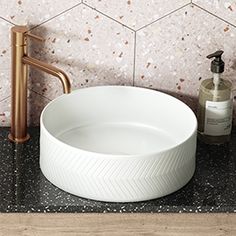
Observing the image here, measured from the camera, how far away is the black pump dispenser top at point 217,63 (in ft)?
5.74

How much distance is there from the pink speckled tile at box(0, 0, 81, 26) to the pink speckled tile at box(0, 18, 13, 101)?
0.02 m

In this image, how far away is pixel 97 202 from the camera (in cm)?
161

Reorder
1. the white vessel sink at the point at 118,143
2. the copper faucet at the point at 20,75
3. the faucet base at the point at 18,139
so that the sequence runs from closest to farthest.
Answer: the white vessel sink at the point at 118,143
the copper faucet at the point at 20,75
the faucet base at the point at 18,139

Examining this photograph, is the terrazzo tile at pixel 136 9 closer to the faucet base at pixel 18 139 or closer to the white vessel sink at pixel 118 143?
the white vessel sink at pixel 118 143

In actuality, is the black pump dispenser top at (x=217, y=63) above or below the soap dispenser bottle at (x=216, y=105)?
above

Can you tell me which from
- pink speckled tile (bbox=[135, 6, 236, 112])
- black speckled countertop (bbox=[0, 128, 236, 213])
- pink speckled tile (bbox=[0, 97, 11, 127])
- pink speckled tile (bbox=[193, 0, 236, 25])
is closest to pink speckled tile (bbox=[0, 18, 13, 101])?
pink speckled tile (bbox=[0, 97, 11, 127])

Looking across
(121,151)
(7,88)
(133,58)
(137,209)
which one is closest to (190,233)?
(137,209)

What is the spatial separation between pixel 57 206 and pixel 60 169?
79 mm

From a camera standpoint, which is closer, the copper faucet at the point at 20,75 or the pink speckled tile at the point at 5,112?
the copper faucet at the point at 20,75

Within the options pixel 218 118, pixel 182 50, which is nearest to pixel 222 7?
pixel 182 50

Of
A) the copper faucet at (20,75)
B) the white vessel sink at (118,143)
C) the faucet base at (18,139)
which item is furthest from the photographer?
the faucet base at (18,139)

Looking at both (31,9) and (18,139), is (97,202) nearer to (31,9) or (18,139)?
(18,139)

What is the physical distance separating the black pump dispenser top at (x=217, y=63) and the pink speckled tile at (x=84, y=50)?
197 millimetres

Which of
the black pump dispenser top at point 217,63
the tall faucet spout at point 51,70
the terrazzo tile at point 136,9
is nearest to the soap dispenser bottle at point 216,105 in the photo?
the black pump dispenser top at point 217,63
